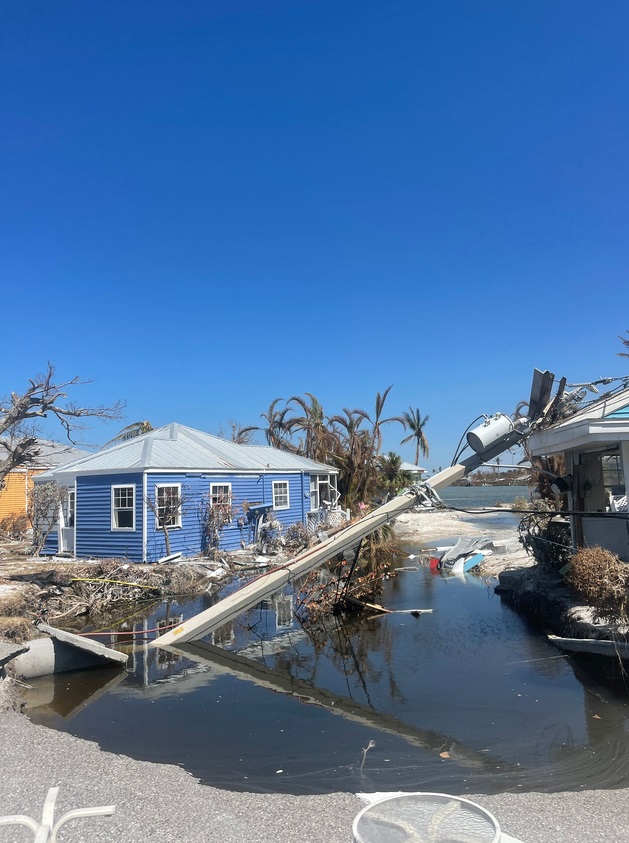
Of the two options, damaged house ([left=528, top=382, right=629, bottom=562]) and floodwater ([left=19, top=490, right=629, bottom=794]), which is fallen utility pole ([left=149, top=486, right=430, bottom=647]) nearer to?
floodwater ([left=19, top=490, right=629, bottom=794])

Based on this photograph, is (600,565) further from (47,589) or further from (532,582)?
(47,589)

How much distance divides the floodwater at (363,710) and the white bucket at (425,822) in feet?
10.3

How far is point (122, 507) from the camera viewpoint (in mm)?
21234

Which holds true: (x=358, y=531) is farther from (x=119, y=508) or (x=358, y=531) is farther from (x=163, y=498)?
(x=119, y=508)

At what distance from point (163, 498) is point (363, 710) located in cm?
1401

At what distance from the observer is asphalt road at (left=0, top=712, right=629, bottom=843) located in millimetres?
4688

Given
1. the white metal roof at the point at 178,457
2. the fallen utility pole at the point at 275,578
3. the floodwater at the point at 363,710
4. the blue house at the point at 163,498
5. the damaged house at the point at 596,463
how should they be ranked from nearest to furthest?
the floodwater at the point at 363,710, the damaged house at the point at 596,463, the fallen utility pole at the point at 275,578, the blue house at the point at 163,498, the white metal roof at the point at 178,457

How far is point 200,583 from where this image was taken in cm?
1848

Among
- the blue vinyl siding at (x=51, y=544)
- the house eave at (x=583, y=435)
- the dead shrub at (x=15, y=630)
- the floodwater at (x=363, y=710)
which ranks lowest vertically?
the floodwater at (x=363, y=710)

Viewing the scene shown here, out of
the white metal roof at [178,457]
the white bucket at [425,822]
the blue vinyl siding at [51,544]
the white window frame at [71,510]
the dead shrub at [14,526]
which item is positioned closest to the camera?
the white bucket at [425,822]

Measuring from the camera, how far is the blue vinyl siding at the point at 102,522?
2083 centimetres

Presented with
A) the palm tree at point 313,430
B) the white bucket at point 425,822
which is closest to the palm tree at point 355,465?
the palm tree at point 313,430

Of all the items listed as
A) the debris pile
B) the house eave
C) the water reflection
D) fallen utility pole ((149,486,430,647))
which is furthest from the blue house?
the house eave

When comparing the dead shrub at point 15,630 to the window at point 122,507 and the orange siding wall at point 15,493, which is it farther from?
the orange siding wall at point 15,493
